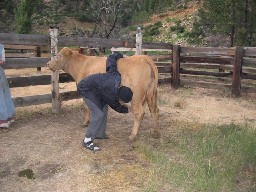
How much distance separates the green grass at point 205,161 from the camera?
4668mm

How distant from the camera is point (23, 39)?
293 inches

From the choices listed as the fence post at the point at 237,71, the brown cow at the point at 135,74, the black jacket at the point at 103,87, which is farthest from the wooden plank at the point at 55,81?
the fence post at the point at 237,71

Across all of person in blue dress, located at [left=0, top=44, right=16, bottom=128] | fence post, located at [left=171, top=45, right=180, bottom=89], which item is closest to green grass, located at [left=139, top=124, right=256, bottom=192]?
person in blue dress, located at [left=0, top=44, right=16, bottom=128]

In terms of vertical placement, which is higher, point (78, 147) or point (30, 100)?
point (30, 100)

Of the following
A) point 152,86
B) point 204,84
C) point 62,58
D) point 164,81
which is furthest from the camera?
point 164,81

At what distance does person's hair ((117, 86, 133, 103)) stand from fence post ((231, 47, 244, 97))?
5.86m

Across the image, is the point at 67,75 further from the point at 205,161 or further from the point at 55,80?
the point at 205,161

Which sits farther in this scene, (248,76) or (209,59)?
(209,59)

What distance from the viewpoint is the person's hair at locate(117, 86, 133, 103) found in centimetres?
560

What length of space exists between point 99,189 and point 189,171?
4.26 feet

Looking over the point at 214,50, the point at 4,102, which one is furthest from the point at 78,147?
the point at 214,50

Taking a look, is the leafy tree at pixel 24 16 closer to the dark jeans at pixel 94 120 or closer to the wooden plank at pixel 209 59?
the wooden plank at pixel 209 59

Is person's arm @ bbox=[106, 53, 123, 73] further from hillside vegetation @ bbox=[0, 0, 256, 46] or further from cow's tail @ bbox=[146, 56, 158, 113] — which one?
hillside vegetation @ bbox=[0, 0, 256, 46]

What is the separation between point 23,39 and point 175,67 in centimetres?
581
